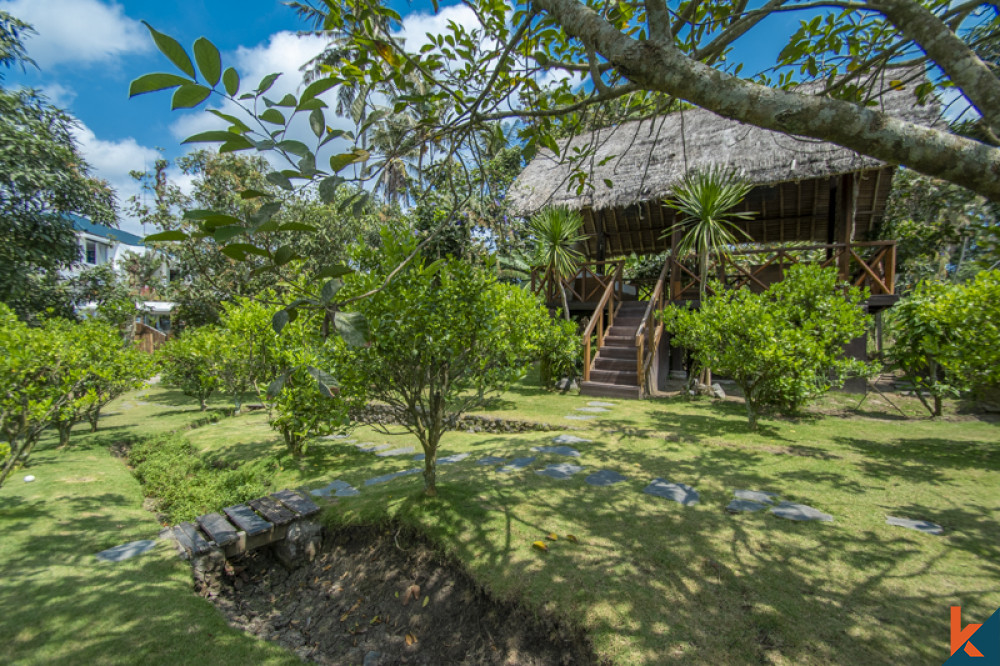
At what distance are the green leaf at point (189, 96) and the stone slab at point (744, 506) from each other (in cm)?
384

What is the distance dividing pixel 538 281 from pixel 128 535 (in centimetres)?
1068

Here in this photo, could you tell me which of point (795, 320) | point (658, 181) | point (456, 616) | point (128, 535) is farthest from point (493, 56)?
point (658, 181)

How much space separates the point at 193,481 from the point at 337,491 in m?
2.35

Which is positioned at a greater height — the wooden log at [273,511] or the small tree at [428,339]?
the small tree at [428,339]

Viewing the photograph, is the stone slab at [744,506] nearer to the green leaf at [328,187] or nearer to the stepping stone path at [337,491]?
the stepping stone path at [337,491]

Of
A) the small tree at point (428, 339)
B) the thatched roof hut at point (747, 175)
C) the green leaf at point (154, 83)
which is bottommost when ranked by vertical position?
the small tree at point (428, 339)

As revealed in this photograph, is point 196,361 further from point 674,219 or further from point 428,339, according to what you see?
point 674,219

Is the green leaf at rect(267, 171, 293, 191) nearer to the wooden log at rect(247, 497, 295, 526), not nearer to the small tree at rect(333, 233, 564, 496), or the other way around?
the small tree at rect(333, 233, 564, 496)

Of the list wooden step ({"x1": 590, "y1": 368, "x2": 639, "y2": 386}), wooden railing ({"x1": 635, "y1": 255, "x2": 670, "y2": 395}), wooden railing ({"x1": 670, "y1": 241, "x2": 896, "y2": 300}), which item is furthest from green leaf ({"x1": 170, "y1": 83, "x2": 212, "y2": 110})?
wooden railing ({"x1": 670, "y1": 241, "x2": 896, "y2": 300})

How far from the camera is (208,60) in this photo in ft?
3.70

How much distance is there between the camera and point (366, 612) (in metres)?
2.91

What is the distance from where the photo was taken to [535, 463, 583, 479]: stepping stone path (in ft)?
13.9

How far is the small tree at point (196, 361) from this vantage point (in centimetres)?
847

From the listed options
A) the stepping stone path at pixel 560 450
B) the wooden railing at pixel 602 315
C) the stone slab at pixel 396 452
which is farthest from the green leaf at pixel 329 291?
the wooden railing at pixel 602 315
